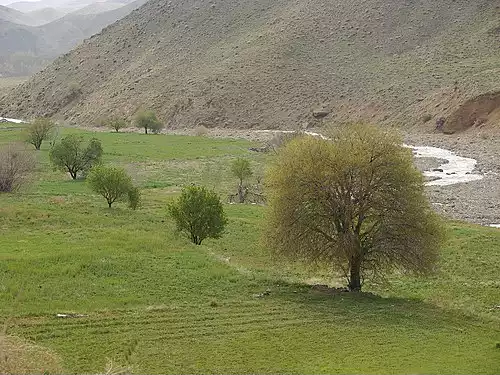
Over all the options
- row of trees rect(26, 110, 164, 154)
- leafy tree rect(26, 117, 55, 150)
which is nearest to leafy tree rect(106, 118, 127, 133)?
row of trees rect(26, 110, 164, 154)

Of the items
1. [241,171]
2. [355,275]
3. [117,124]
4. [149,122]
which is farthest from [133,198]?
[117,124]

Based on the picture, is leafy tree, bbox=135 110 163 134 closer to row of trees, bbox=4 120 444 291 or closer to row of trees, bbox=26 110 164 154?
row of trees, bbox=26 110 164 154

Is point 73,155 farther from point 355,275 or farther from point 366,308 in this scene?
point 366,308

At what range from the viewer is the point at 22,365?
1664cm

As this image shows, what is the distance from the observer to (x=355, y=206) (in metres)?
28.9

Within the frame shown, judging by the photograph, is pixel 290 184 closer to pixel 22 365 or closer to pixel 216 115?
pixel 22 365

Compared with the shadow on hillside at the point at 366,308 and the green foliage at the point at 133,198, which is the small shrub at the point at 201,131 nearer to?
the green foliage at the point at 133,198

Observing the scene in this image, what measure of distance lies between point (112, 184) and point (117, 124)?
77265 mm

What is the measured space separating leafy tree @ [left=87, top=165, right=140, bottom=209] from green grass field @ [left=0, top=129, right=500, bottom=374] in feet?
10.4

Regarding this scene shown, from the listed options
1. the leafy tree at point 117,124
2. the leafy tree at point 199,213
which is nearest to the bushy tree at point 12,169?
the leafy tree at point 199,213

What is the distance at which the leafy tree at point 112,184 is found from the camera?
48.2 meters

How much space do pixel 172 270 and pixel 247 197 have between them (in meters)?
31.3

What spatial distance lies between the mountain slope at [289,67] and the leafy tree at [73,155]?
2320 inches

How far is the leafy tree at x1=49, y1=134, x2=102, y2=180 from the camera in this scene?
6588 cm
